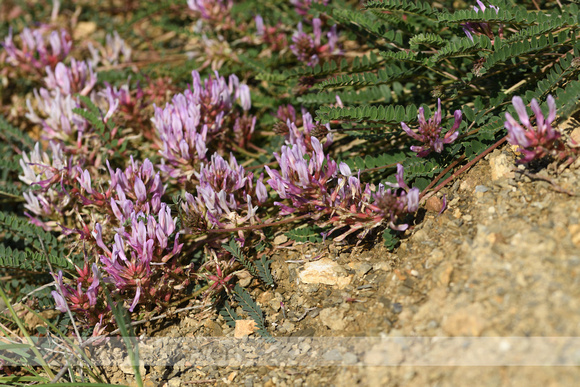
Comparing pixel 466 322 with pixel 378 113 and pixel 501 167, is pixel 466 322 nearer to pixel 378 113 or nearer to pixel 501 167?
pixel 501 167

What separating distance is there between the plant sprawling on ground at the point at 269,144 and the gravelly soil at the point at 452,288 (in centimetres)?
14

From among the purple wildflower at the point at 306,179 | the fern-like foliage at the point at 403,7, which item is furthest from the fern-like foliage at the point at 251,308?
the fern-like foliage at the point at 403,7

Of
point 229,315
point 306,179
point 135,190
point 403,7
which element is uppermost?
point 403,7

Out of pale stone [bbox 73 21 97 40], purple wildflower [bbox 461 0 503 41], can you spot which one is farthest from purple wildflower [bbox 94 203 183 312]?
pale stone [bbox 73 21 97 40]

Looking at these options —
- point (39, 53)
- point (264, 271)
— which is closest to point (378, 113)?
point (264, 271)

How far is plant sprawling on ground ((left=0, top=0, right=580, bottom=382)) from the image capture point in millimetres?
2754

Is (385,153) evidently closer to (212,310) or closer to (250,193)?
(250,193)

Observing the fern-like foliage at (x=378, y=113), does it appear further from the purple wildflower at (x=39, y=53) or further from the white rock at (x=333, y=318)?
the purple wildflower at (x=39, y=53)

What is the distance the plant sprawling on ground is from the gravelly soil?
0.14 metres

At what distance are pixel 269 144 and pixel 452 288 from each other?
204 cm

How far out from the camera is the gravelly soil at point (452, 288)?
1.95 m

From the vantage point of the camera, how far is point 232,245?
2.85 metres

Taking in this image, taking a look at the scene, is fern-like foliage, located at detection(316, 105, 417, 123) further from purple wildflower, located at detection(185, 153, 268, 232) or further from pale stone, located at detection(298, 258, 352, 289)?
pale stone, located at detection(298, 258, 352, 289)

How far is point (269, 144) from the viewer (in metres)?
3.88
